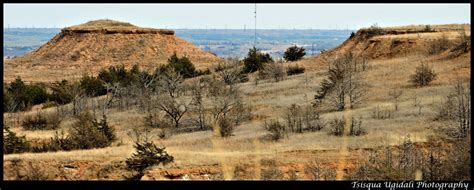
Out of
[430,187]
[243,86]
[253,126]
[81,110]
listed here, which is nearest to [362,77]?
[243,86]

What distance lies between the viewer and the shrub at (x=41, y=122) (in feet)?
94.3

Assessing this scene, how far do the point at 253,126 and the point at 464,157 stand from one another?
12026 millimetres

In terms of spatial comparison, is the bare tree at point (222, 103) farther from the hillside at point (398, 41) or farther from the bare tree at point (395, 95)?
the hillside at point (398, 41)

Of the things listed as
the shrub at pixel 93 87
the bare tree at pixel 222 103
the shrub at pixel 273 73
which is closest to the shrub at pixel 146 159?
the bare tree at pixel 222 103

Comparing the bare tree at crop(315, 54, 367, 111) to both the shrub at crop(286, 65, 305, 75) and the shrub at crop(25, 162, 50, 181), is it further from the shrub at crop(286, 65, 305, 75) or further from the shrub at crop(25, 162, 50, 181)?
the shrub at crop(25, 162, 50, 181)

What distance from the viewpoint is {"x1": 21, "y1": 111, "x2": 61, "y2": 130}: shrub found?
28.7 metres

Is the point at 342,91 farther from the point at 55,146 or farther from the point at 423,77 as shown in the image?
the point at 55,146

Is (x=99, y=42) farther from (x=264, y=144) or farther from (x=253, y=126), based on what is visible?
(x=264, y=144)

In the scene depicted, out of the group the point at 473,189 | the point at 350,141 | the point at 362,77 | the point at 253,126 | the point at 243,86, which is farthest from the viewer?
the point at 243,86

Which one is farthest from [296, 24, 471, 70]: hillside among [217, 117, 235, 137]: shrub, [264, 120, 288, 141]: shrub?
[217, 117, 235, 137]: shrub

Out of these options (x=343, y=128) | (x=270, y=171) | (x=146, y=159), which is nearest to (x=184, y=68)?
(x=343, y=128)

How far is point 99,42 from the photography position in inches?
2643

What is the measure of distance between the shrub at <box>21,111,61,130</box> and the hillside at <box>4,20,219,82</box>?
2629cm

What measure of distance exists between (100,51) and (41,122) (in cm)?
3648
